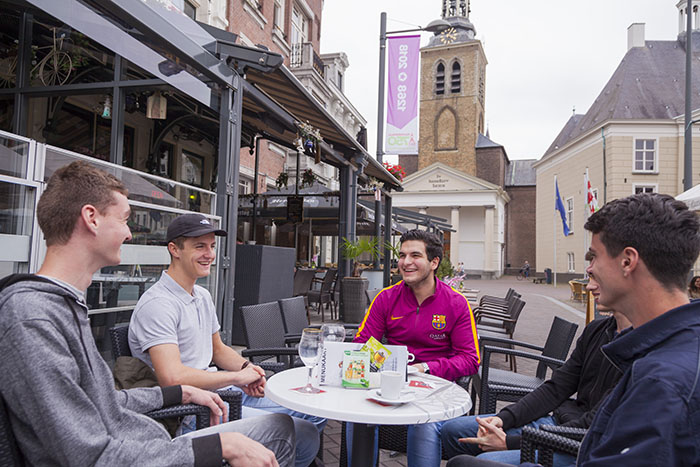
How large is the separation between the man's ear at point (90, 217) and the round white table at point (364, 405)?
1057 millimetres

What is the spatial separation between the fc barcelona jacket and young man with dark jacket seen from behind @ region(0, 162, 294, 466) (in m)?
1.71

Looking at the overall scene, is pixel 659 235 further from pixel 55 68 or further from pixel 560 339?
pixel 55 68

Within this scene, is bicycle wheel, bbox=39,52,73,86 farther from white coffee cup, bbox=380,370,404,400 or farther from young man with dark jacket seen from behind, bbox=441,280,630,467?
young man with dark jacket seen from behind, bbox=441,280,630,467

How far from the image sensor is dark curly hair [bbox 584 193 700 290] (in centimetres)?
127

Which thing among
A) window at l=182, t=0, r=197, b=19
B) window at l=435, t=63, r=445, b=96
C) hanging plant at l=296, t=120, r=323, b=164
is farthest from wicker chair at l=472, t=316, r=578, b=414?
window at l=435, t=63, r=445, b=96

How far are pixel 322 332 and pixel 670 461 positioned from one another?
159 cm

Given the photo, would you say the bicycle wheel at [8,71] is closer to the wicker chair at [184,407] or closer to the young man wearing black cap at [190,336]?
the young man wearing black cap at [190,336]

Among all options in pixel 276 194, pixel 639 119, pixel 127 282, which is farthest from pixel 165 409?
pixel 639 119

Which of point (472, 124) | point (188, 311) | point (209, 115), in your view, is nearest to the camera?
point (188, 311)

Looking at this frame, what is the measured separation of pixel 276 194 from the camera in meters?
11.7

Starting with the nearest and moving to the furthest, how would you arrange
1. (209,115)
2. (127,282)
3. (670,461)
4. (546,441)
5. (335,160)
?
(670,461) → (546,441) → (127,282) → (209,115) → (335,160)

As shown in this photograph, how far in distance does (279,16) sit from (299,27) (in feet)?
7.73

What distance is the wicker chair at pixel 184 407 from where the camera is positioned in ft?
6.46

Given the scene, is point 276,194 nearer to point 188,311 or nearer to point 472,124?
point 188,311
